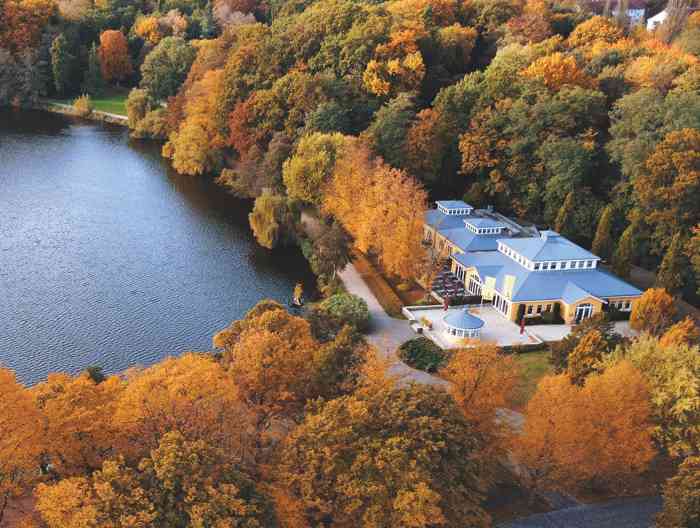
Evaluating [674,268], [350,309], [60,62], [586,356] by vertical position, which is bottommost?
[350,309]

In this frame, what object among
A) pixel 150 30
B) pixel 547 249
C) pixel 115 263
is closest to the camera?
pixel 547 249

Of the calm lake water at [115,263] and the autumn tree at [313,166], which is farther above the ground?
the autumn tree at [313,166]

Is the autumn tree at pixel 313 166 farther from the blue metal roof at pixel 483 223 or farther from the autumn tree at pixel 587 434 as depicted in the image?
the autumn tree at pixel 587 434

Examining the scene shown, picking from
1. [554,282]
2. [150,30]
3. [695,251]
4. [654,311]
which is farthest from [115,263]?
[150,30]

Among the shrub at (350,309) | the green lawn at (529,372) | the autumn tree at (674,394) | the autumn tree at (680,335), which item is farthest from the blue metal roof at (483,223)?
the autumn tree at (674,394)

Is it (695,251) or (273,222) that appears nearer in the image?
(695,251)

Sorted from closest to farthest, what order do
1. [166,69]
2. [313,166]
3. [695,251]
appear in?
[695,251] < [313,166] < [166,69]

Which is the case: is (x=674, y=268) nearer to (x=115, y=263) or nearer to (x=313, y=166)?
(x=313, y=166)
